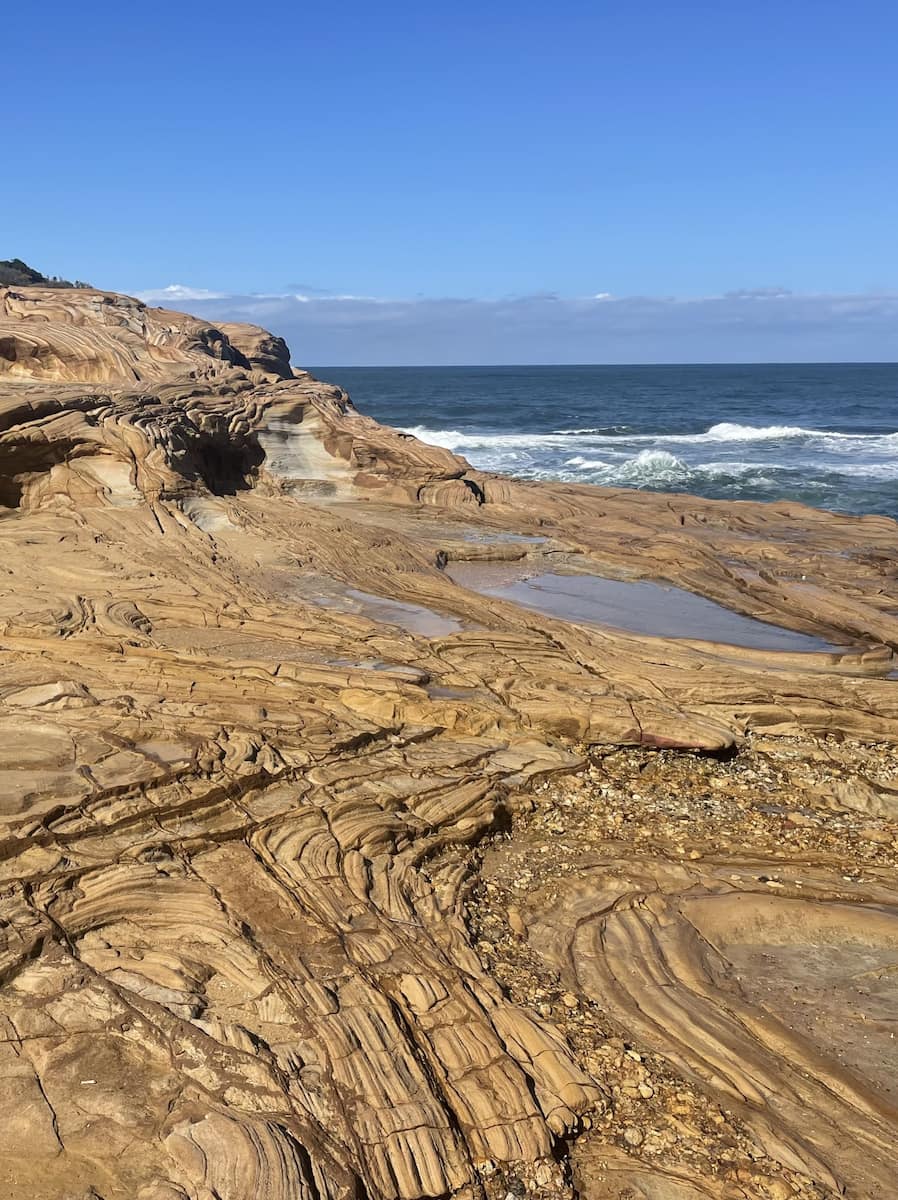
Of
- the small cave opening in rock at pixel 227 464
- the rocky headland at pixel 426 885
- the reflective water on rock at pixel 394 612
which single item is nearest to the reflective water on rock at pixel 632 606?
the rocky headland at pixel 426 885

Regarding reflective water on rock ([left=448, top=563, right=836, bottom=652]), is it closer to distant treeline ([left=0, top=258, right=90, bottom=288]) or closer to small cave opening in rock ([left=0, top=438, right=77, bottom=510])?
small cave opening in rock ([left=0, top=438, right=77, bottom=510])

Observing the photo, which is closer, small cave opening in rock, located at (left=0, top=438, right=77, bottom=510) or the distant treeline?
small cave opening in rock, located at (left=0, top=438, right=77, bottom=510)

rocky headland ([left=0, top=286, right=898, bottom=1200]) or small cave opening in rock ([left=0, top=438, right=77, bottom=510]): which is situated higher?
small cave opening in rock ([left=0, top=438, right=77, bottom=510])

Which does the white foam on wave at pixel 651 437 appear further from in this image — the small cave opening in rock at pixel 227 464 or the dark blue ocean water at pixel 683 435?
the small cave opening in rock at pixel 227 464

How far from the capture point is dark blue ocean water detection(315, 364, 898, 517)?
26938mm

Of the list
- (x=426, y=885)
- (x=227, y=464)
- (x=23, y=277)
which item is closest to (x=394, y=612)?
(x=426, y=885)

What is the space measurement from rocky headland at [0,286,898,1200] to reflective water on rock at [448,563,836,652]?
204mm

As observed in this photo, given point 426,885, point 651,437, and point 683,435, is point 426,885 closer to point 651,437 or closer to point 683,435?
point 651,437

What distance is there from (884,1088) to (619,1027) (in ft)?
3.66

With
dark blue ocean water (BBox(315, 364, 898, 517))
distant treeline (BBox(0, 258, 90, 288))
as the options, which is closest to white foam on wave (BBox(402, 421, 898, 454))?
dark blue ocean water (BBox(315, 364, 898, 517))

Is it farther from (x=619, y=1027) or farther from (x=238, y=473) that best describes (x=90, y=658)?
(x=238, y=473)

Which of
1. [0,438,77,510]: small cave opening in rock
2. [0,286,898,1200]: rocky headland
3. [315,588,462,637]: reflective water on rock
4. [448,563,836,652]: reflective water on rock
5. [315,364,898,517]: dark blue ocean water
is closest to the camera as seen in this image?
[0,286,898,1200]: rocky headland

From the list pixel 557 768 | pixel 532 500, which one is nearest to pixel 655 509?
pixel 532 500

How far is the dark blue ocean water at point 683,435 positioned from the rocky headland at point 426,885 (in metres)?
16.2
